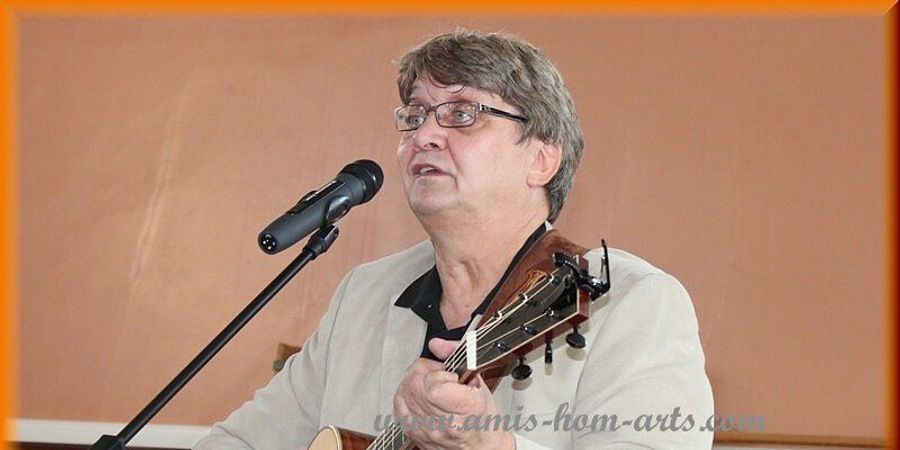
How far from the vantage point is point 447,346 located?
1719 mm

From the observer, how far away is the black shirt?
219cm

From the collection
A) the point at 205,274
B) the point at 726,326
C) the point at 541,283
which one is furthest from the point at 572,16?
the point at 541,283

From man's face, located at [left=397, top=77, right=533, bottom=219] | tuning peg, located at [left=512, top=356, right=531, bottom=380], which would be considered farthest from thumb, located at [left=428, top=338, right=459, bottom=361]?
man's face, located at [left=397, top=77, right=533, bottom=219]

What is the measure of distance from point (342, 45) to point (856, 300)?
6.71 ft

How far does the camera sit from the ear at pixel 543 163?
88.5 inches

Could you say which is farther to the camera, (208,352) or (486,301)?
(486,301)

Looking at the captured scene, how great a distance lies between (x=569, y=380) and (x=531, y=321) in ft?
1.05

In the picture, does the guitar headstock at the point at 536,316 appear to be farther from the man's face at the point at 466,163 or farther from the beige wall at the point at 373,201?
the beige wall at the point at 373,201

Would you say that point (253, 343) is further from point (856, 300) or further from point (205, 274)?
point (856, 300)

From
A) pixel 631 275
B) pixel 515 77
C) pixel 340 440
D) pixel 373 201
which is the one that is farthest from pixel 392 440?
pixel 373 201

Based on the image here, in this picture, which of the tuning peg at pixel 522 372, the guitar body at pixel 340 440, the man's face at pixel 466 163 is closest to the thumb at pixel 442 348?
the tuning peg at pixel 522 372

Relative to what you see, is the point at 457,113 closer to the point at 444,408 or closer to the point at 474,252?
the point at 474,252

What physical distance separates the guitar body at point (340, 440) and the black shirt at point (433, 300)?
0.72 ft

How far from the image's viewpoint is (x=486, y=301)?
2197 mm
